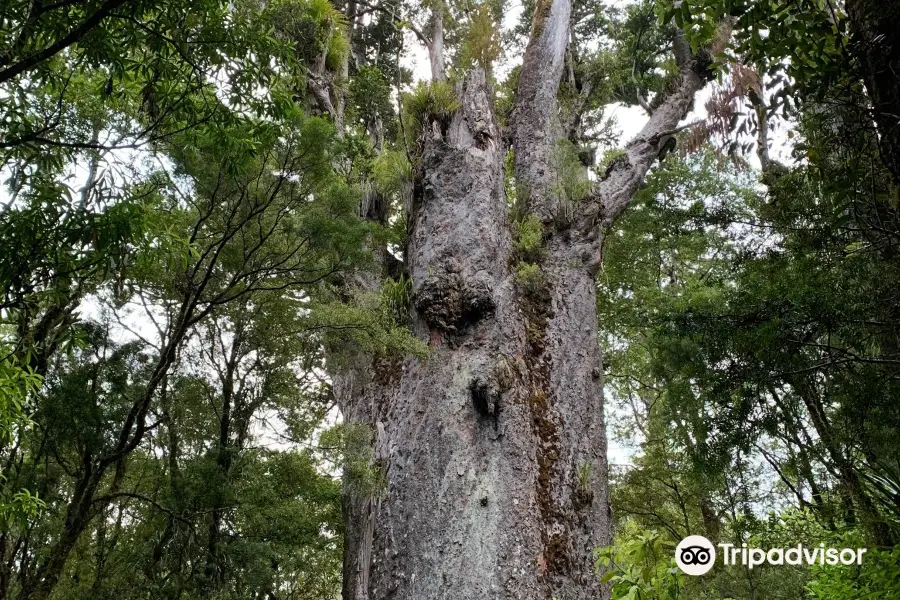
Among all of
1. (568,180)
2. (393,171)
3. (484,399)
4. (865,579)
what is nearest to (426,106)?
(393,171)

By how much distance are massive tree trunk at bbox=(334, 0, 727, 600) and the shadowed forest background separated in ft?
0.47

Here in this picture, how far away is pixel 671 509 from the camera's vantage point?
1155 centimetres

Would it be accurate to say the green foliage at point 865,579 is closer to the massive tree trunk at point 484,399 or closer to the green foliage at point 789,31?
the massive tree trunk at point 484,399

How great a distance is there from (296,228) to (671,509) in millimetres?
9775

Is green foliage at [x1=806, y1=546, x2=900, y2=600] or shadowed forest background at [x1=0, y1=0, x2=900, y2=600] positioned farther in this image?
green foliage at [x1=806, y1=546, x2=900, y2=600]

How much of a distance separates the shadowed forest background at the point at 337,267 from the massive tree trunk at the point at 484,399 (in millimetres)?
143

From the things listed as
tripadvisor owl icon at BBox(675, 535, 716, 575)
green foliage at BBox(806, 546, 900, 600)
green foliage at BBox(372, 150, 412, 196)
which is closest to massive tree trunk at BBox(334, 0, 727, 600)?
green foliage at BBox(372, 150, 412, 196)

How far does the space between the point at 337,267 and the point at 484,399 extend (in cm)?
164

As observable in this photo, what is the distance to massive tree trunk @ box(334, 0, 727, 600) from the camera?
12.1ft

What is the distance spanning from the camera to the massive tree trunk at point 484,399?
3695 mm

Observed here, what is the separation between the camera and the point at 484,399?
13.5ft

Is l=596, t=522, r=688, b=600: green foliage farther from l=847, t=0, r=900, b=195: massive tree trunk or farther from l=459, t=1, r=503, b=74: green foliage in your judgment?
l=459, t=1, r=503, b=74: green foliage

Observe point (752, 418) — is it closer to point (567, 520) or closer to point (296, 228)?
point (567, 520)

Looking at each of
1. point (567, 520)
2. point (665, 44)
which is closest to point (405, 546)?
point (567, 520)
